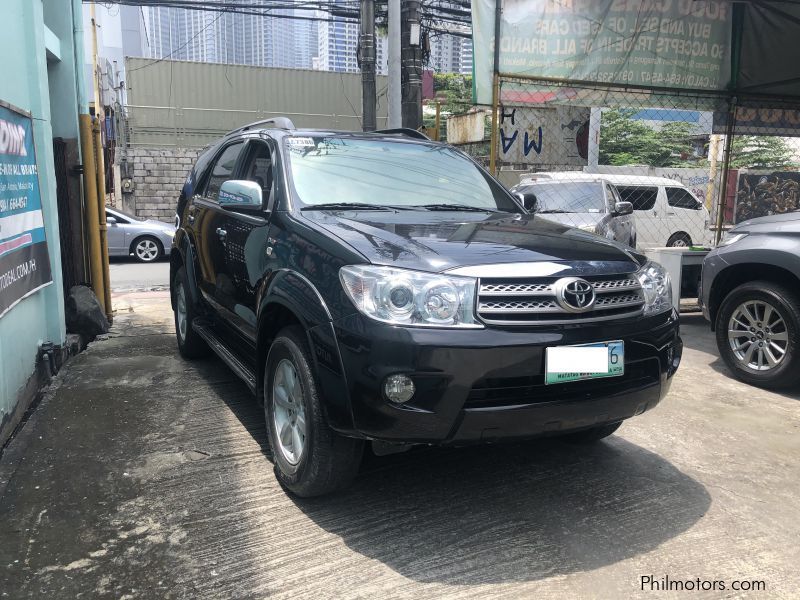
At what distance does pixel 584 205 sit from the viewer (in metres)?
10.8

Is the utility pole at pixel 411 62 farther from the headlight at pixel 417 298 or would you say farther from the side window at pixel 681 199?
the headlight at pixel 417 298

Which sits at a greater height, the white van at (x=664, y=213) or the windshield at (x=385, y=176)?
the windshield at (x=385, y=176)

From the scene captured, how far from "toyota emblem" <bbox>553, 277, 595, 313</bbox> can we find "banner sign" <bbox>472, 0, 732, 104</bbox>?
5274 mm

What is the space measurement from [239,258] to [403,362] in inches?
67.0

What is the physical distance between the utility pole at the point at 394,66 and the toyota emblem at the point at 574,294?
813 cm

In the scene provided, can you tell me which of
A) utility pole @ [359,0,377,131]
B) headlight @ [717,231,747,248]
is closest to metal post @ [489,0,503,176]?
headlight @ [717,231,747,248]

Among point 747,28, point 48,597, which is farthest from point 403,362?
point 747,28

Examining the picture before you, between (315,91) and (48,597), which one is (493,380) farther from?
(315,91)

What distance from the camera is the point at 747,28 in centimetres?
845

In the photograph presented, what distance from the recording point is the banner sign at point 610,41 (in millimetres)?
7512

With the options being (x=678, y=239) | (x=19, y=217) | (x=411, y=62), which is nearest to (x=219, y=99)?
(x=411, y=62)

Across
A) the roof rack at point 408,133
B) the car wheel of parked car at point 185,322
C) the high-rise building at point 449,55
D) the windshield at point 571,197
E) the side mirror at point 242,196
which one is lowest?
the car wheel of parked car at point 185,322

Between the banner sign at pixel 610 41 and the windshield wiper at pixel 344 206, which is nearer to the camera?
the windshield wiper at pixel 344 206

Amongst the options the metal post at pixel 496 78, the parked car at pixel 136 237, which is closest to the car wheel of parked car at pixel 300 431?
the metal post at pixel 496 78
